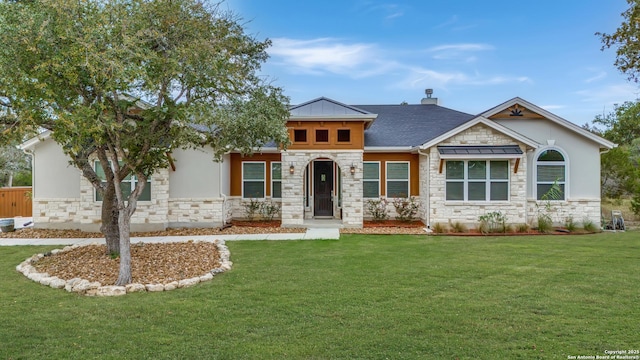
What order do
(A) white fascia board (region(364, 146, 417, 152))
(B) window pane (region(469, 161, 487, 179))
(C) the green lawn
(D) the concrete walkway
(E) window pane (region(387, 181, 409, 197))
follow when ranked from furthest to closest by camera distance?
(E) window pane (region(387, 181, 409, 197))
(A) white fascia board (region(364, 146, 417, 152))
(B) window pane (region(469, 161, 487, 179))
(D) the concrete walkway
(C) the green lawn

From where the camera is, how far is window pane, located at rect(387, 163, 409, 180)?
50.8 feet

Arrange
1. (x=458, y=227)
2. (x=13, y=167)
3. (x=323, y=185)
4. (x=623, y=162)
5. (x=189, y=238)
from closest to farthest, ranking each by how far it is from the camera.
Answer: (x=189, y=238) < (x=458, y=227) < (x=323, y=185) < (x=623, y=162) < (x=13, y=167)

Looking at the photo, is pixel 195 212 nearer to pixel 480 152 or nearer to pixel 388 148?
pixel 388 148

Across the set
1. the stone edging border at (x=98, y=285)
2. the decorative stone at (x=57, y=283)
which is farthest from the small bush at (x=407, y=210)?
the decorative stone at (x=57, y=283)

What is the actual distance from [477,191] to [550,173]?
312 centimetres

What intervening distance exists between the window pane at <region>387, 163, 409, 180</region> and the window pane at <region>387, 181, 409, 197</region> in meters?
0.22

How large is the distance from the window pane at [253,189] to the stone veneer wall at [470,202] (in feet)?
22.6

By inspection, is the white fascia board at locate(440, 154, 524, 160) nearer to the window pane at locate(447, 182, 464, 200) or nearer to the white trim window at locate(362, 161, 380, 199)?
the window pane at locate(447, 182, 464, 200)

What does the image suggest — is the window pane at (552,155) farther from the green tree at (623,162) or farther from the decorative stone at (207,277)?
the decorative stone at (207,277)

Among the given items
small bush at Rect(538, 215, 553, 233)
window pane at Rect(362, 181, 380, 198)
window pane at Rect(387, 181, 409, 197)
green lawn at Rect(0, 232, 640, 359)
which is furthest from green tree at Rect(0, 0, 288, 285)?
small bush at Rect(538, 215, 553, 233)

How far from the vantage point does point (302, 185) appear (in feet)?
45.4

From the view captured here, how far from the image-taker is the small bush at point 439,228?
42.2 ft

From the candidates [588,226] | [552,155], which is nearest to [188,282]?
[552,155]

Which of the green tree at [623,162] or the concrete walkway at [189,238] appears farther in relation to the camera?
the green tree at [623,162]
